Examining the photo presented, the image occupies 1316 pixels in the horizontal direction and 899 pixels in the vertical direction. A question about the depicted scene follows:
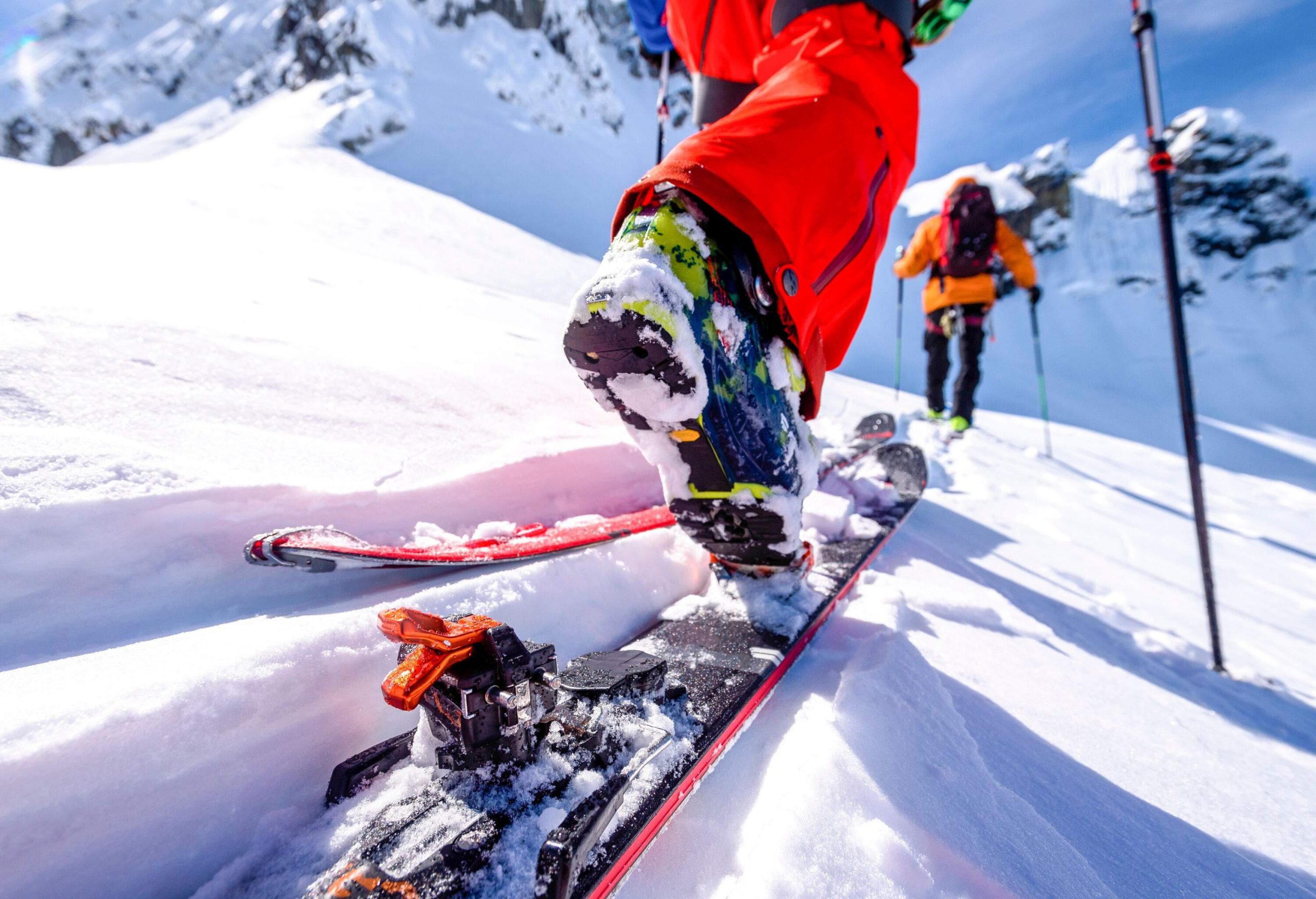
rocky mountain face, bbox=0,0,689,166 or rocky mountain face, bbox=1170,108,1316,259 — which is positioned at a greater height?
rocky mountain face, bbox=0,0,689,166

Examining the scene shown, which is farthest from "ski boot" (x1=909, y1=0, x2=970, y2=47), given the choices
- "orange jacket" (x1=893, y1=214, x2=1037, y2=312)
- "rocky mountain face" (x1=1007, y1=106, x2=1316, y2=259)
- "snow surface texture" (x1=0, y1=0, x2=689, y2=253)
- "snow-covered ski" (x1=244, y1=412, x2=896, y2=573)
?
"rocky mountain face" (x1=1007, y1=106, x2=1316, y2=259)

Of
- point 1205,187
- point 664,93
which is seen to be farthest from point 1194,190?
point 664,93

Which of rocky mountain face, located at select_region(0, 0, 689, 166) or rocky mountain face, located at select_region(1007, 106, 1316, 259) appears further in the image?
rocky mountain face, located at select_region(1007, 106, 1316, 259)

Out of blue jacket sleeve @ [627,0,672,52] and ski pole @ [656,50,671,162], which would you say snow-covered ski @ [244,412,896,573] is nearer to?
ski pole @ [656,50,671,162]

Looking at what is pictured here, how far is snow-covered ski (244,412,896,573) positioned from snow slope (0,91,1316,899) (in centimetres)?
5

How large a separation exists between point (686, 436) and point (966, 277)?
15.8 feet

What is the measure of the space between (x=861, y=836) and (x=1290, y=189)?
35.9m

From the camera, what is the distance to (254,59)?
27188 mm

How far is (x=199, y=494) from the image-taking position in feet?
3.00

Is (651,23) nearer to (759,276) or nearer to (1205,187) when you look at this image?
(759,276)

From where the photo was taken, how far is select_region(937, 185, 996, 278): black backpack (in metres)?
4.73

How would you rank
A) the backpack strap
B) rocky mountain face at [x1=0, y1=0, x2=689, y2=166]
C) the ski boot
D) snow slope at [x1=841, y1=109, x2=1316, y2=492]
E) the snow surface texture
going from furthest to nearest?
rocky mountain face at [x1=0, y1=0, x2=689, y2=166] → the snow surface texture → snow slope at [x1=841, y1=109, x2=1316, y2=492] → the ski boot → the backpack strap

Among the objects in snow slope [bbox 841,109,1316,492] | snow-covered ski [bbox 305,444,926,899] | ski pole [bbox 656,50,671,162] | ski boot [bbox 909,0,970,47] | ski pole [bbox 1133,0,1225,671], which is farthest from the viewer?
snow slope [bbox 841,109,1316,492]

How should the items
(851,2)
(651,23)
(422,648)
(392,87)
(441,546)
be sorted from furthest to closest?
(392,87) → (651,23) → (851,2) → (441,546) → (422,648)
